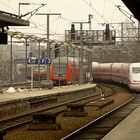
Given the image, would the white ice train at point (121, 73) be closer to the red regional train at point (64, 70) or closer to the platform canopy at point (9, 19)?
the red regional train at point (64, 70)

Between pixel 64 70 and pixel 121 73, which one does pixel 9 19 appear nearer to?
pixel 64 70

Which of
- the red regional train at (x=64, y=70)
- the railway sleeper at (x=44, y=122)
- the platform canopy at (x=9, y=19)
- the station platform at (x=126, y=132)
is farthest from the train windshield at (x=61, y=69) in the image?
the railway sleeper at (x=44, y=122)

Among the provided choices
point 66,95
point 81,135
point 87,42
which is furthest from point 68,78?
point 81,135

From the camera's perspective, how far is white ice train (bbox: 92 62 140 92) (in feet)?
148

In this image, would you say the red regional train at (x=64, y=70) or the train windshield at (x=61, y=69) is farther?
the train windshield at (x=61, y=69)

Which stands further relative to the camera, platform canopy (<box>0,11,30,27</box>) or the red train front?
the red train front

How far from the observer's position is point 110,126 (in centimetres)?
1878

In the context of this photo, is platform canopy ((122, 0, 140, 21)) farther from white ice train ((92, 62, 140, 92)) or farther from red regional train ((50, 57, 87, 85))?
red regional train ((50, 57, 87, 85))

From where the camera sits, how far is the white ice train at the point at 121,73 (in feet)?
148

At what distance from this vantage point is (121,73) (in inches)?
2138

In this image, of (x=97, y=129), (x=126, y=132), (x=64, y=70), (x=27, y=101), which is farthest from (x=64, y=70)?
(x=126, y=132)

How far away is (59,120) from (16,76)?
756 inches

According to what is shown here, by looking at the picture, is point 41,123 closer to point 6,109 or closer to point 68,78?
point 6,109

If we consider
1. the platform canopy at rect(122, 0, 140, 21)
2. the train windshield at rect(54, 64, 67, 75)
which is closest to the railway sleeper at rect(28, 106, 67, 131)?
the platform canopy at rect(122, 0, 140, 21)
